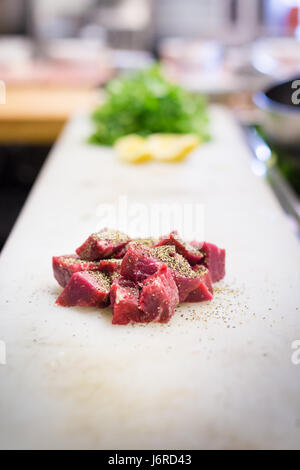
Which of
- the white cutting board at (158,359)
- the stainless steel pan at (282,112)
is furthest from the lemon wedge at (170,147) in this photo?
the white cutting board at (158,359)

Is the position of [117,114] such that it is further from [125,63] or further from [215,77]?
[125,63]

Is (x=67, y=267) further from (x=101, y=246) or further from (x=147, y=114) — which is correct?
(x=147, y=114)

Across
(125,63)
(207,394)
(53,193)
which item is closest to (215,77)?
(125,63)

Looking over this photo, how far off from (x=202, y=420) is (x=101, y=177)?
1.65 meters

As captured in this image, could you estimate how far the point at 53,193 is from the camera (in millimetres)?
2418

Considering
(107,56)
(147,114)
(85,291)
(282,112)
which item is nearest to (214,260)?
(85,291)

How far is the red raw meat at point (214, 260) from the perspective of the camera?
1600 millimetres

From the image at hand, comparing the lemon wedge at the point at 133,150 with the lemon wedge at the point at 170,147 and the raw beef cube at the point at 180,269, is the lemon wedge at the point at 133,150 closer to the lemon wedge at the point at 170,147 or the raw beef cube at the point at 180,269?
the lemon wedge at the point at 170,147

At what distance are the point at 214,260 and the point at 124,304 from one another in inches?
13.4

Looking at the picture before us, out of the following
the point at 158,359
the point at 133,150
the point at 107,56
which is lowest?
the point at 107,56

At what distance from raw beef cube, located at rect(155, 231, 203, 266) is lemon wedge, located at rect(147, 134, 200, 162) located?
123 centimetres

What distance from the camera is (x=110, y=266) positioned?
1528 millimetres

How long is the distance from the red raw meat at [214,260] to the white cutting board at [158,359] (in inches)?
1.3
